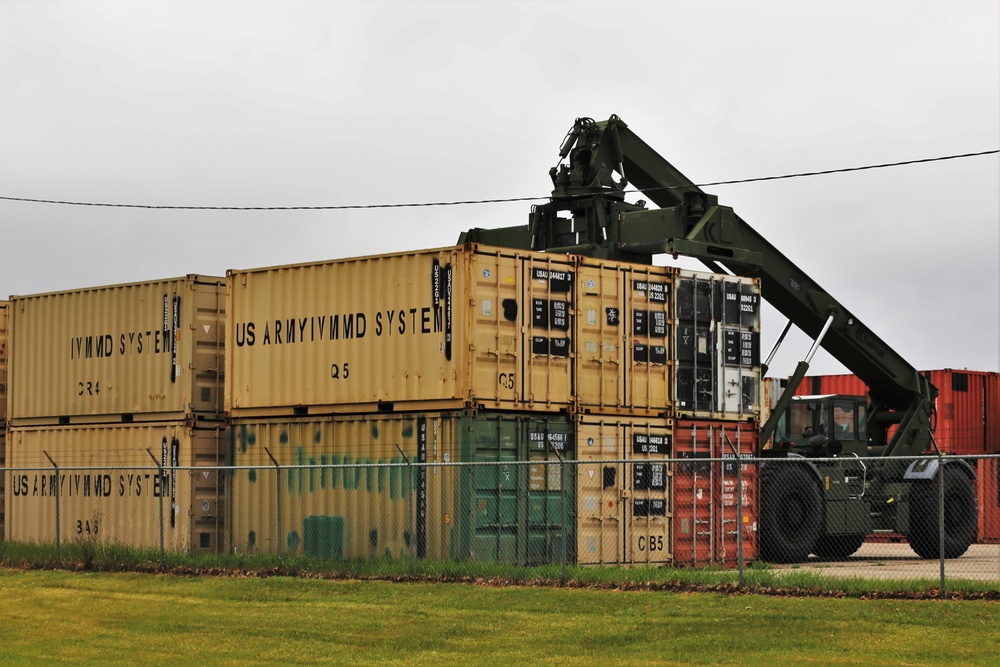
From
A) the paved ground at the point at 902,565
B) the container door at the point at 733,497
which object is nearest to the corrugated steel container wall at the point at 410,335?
the container door at the point at 733,497

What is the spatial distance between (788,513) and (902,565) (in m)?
1.99

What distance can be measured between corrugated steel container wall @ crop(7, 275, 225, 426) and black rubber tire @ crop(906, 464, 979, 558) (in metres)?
12.3

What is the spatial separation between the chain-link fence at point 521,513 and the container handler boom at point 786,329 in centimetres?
5

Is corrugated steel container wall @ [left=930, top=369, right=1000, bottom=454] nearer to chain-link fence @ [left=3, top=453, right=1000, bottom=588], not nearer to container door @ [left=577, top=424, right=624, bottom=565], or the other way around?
chain-link fence @ [left=3, top=453, right=1000, bottom=588]

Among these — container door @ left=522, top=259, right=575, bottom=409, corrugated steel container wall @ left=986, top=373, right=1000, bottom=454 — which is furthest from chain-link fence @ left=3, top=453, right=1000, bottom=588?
corrugated steel container wall @ left=986, top=373, right=1000, bottom=454

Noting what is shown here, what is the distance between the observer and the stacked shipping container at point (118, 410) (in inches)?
1003

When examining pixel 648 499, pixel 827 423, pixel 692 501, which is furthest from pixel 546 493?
pixel 827 423

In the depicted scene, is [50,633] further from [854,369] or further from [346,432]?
[854,369]

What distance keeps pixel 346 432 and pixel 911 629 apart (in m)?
10.8

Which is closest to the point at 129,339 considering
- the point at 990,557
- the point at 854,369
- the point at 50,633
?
the point at 50,633

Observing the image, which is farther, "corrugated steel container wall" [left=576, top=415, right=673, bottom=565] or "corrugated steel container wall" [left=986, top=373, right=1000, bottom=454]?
"corrugated steel container wall" [left=986, top=373, right=1000, bottom=454]

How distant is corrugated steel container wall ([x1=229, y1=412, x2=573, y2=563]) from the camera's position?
21641 mm

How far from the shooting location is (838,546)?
27.2 metres

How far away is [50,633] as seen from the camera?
56.3 ft
